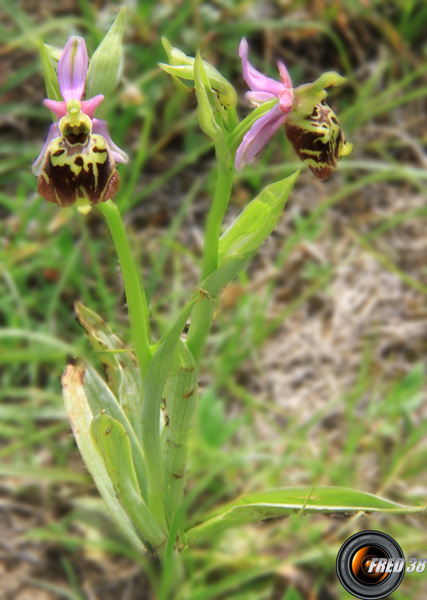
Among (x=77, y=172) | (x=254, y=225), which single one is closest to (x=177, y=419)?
(x=254, y=225)

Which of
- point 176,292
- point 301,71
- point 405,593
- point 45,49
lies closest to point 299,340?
point 176,292

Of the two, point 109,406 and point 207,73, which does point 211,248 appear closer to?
point 207,73

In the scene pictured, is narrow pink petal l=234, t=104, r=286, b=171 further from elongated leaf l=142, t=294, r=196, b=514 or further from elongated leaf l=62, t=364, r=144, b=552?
elongated leaf l=62, t=364, r=144, b=552

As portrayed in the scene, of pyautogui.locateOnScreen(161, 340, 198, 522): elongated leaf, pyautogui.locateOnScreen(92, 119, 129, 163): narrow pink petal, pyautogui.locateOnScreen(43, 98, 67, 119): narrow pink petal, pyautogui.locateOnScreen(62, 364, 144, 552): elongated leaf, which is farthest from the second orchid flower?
pyautogui.locateOnScreen(62, 364, 144, 552): elongated leaf

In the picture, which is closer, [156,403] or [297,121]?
[297,121]

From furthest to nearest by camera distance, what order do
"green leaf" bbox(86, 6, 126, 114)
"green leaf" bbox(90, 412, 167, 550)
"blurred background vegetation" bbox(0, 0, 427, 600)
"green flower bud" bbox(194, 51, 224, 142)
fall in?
"blurred background vegetation" bbox(0, 0, 427, 600) < "green leaf" bbox(90, 412, 167, 550) < "green leaf" bbox(86, 6, 126, 114) < "green flower bud" bbox(194, 51, 224, 142)

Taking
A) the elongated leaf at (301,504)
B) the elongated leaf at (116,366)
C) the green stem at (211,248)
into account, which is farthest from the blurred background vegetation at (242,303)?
the elongated leaf at (301,504)
